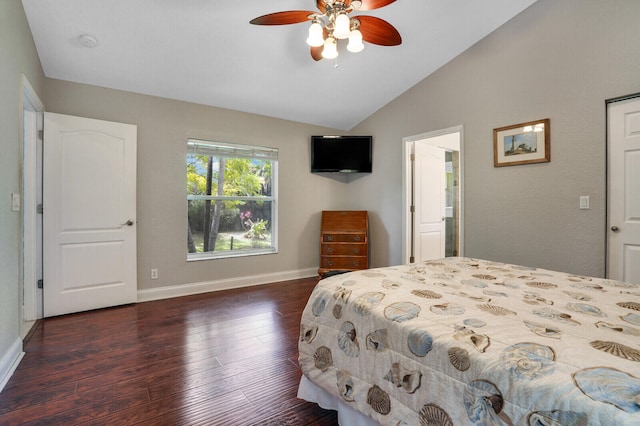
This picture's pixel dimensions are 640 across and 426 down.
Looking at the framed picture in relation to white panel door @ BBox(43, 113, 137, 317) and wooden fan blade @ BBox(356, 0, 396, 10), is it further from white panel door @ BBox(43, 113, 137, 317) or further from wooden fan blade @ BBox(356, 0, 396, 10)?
white panel door @ BBox(43, 113, 137, 317)

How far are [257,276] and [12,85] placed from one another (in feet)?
9.75

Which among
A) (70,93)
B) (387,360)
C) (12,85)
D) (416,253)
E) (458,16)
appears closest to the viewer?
(387,360)

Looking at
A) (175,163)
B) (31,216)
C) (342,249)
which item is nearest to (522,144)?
(342,249)

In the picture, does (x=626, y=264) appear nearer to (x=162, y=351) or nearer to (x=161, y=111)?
(x=162, y=351)

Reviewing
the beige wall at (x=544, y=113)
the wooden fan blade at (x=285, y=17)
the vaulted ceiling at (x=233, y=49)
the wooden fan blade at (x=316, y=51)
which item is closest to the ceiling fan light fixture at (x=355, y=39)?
the wooden fan blade at (x=285, y=17)

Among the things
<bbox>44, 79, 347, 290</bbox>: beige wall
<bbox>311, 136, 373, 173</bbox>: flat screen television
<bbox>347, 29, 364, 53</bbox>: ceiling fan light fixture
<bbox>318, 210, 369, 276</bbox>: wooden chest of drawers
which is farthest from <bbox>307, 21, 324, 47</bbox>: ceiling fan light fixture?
<bbox>318, 210, 369, 276</bbox>: wooden chest of drawers

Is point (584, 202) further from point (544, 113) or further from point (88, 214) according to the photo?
point (88, 214)

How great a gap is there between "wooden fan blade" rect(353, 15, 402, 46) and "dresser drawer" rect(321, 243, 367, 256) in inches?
103

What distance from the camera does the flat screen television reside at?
4.43 m

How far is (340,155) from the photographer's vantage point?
4.46 meters

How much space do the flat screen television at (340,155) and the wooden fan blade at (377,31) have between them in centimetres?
212

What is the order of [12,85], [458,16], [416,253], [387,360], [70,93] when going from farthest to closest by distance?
[416,253], [70,93], [458,16], [12,85], [387,360]

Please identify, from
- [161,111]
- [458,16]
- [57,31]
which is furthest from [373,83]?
[57,31]

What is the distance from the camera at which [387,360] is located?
107 cm
